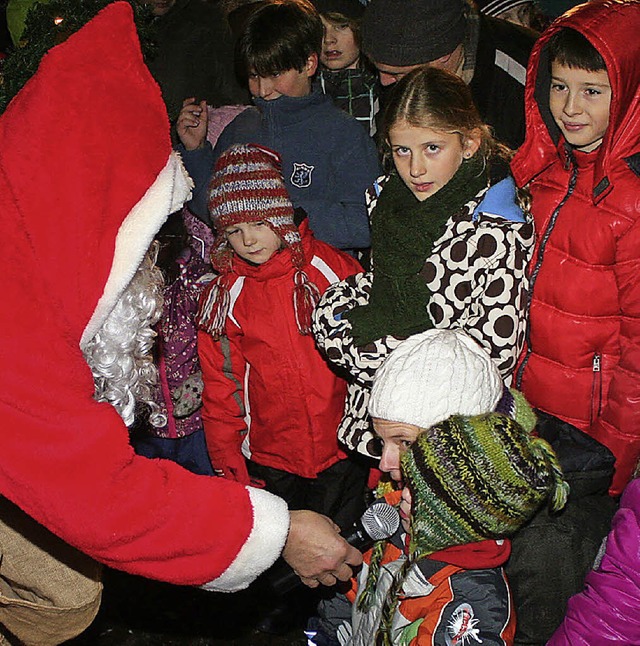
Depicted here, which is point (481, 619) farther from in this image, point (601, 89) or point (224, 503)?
point (601, 89)

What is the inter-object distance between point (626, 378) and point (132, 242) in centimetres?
178

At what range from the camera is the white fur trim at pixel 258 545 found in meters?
1.94

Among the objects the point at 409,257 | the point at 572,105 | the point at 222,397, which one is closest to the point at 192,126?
the point at 222,397

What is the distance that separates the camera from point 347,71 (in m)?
4.10

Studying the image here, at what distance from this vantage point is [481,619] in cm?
208

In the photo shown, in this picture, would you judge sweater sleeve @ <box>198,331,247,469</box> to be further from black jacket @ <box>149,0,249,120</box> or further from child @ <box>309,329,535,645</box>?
black jacket @ <box>149,0,249,120</box>

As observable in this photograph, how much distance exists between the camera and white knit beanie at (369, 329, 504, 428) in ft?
6.96

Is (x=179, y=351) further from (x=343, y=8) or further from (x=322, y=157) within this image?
(x=343, y=8)

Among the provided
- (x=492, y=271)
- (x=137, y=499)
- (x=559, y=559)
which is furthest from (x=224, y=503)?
(x=492, y=271)

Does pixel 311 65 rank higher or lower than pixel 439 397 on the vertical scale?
higher

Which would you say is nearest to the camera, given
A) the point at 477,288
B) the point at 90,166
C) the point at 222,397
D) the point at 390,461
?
the point at 90,166

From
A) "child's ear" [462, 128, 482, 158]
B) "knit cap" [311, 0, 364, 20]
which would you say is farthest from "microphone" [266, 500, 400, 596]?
"knit cap" [311, 0, 364, 20]

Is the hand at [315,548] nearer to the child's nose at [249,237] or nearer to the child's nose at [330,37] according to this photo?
the child's nose at [249,237]

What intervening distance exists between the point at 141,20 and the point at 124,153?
1.54m
